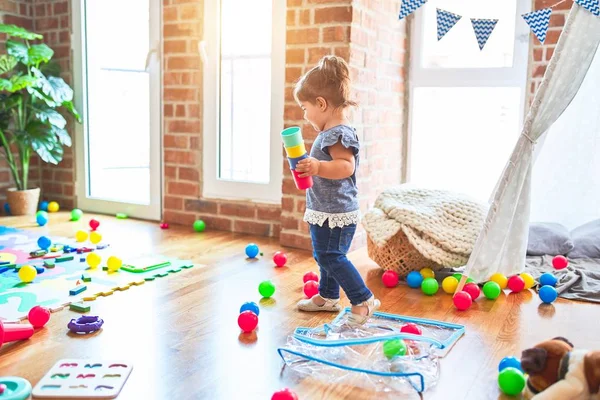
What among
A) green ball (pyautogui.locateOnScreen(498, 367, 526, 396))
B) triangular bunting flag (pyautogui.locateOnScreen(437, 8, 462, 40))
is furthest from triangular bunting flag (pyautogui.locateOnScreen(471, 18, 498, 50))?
green ball (pyautogui.locateOnScreen(498, 367, 526, 396))

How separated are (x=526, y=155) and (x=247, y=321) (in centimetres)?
135

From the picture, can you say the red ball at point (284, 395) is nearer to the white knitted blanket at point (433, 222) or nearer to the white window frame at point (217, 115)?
the white knitted blanket at point (433, 222)

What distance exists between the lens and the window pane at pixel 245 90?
3.55m

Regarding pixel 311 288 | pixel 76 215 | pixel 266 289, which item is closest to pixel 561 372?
pixel 311 288

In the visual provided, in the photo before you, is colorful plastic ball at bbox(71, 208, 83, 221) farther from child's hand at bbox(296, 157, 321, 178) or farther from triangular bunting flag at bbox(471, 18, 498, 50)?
triangular bunting flag at bbox(471, 18, 498, 50)

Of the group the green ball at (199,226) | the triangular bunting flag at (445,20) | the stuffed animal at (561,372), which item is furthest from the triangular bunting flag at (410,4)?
the green ball at (199,226)

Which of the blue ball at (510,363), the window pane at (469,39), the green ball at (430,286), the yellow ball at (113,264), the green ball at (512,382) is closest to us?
the green ball at (512,382)

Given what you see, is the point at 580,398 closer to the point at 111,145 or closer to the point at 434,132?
the point at 434,132

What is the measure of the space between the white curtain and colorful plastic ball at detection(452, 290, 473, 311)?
0.18 m

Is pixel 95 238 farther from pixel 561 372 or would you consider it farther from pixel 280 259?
pixel 561 372

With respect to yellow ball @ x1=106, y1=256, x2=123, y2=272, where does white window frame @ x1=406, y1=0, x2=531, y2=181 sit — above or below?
above

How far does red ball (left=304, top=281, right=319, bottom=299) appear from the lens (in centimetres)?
242

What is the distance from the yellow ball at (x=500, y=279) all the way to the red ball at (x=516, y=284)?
0.02 m

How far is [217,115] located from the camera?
12.3ft
